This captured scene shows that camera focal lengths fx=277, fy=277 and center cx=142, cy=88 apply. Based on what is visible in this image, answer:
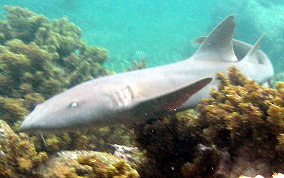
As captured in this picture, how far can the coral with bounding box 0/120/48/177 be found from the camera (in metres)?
2.21

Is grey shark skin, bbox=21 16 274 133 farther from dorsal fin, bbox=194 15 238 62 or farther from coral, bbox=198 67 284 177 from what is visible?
dorsal fin, bbox=194 15 238 62

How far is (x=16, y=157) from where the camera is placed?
92.4 inches

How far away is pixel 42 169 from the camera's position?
2330 mm

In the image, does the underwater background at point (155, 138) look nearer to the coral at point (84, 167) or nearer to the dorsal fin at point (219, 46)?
the coral at point (84, 167)

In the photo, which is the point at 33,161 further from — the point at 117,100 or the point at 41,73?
the point at 41,73

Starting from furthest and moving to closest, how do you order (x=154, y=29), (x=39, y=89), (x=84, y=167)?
1. (x=154, y=29)
2. (x=39, y=89)
3. (x=84, y=167)

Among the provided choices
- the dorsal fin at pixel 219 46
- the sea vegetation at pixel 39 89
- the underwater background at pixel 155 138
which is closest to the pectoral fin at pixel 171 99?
the underwater background at pixel 155 138

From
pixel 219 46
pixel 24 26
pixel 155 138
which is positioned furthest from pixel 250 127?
pixel 24 26

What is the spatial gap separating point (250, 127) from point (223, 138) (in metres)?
0.27

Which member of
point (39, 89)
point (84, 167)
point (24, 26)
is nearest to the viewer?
point (84, 167)

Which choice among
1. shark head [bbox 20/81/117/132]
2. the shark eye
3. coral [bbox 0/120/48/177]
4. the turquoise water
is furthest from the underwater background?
the turquoise water

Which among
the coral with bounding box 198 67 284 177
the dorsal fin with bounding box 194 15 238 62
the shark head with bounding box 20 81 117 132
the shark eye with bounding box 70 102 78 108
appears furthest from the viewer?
the dorsal fin with bounding box 194 15 238 62

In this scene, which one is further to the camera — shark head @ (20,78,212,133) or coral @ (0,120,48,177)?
shark head @ (20,78,212,133)

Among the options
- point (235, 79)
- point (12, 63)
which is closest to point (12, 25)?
point (12, 63)
